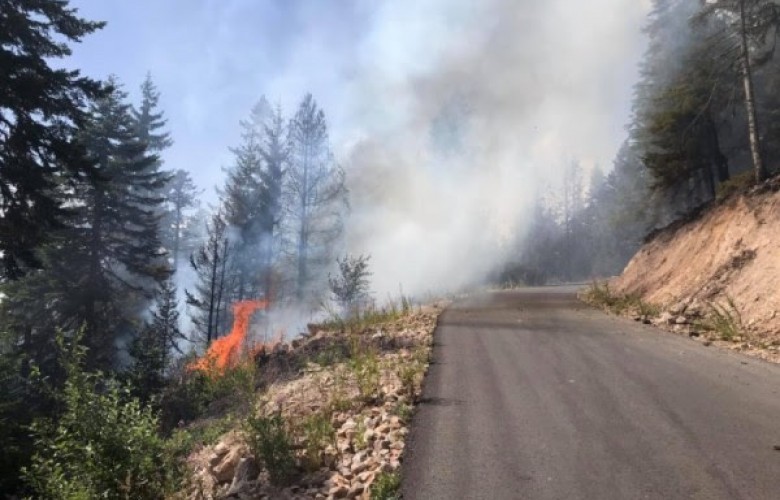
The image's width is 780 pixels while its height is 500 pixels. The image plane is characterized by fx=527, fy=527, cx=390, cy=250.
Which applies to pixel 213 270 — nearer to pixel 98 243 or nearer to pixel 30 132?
pixel 98 243

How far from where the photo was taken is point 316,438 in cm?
564

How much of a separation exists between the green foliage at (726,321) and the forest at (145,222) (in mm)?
5161

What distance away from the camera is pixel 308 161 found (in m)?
31.4

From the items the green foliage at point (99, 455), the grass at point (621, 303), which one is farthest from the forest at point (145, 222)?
the grass at point (621, 303)

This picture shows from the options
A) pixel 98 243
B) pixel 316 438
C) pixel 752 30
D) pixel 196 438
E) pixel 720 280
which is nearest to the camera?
pixel 316 438

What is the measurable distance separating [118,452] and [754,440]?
6.24 m

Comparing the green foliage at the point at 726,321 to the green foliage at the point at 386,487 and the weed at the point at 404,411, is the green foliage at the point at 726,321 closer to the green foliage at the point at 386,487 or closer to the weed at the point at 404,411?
the weed at the point at 404,411

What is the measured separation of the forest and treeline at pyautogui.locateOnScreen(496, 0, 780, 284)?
0.09 meters

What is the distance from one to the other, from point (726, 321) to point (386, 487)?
8.44 m

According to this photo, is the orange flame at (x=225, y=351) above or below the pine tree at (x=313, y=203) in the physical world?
below

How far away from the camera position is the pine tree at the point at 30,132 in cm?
1252

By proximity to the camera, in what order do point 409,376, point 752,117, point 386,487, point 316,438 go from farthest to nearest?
point 752,117 < point 409,376 < point 316,438 < point 386,487

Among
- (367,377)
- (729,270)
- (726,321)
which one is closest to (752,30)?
(729,270)

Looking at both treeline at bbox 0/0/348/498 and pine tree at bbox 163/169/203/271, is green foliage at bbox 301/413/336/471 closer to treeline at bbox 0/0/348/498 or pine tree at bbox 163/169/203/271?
treeline at bbox 0/0/348/498
